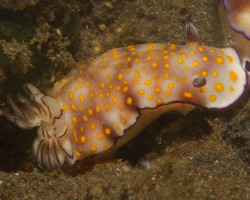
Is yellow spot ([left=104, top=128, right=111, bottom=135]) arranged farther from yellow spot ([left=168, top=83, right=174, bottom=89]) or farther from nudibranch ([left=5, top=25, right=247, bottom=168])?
yellow spot ([left=168, top=83, right=174, bottom=89])

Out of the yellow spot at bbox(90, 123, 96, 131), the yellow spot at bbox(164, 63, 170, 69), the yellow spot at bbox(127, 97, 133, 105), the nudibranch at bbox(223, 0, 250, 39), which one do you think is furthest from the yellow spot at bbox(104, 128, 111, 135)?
the nudibranch at bbox(223, 0, 250, 39)

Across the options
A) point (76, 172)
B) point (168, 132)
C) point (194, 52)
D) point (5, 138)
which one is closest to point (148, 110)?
point (168, 132)

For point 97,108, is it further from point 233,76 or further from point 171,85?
point 233,76

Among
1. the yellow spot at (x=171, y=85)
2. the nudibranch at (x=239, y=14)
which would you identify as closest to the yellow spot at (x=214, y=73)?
the yellow spot at (x=171, y=85)

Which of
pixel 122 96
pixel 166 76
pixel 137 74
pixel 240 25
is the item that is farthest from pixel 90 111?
pixel 240 25

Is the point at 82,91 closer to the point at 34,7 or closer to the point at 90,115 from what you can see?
the point at 90,115

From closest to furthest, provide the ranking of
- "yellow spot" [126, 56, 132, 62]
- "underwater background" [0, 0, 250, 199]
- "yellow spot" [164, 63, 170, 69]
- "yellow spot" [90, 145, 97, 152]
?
"underwater background" [0, 0, 250, 199], "yellow spot" [164, 63, 170, 69], "yellow spot" [90, 145, 97, 152], "yellow spot" [126, 56, 132, 62]
